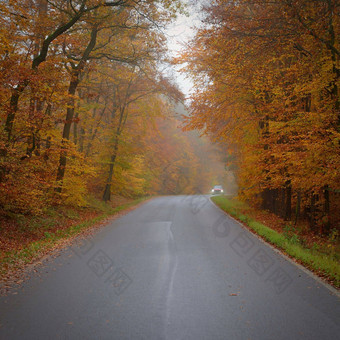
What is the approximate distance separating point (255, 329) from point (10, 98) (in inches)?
416

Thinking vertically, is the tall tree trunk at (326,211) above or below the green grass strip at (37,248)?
above

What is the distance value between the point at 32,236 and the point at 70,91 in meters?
8.13

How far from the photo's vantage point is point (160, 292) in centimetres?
546

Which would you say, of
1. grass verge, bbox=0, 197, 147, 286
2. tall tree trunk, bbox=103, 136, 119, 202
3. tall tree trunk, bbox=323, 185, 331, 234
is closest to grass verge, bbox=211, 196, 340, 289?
tall tree trunk, bbox=323, 185, 331, 234

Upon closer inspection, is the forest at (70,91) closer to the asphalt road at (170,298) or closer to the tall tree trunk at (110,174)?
the tall tree trunk at (110,174)

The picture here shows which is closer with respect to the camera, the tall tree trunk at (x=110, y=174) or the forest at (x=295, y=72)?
the forest at (x=295, y=72)

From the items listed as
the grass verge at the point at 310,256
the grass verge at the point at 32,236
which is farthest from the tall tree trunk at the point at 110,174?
the grass verge at the point at 310,256

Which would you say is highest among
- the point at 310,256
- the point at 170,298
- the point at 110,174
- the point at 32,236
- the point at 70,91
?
the point at 70,91

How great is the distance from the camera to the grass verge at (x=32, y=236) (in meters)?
7.16

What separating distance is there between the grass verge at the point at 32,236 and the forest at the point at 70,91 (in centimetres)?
53

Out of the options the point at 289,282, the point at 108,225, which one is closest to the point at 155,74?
the point at 108,225

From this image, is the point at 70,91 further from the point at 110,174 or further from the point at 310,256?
the point at 310,256

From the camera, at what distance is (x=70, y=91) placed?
51.0 feet

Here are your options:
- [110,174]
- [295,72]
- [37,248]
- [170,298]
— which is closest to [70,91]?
[110,174]
